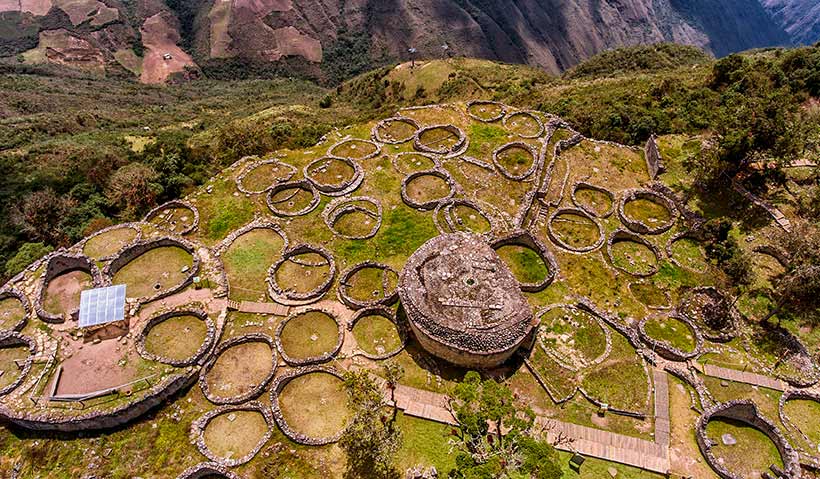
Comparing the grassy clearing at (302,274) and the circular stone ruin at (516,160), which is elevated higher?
the circular stone ruin at (516,160)

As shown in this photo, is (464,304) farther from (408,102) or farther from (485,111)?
(408,102)

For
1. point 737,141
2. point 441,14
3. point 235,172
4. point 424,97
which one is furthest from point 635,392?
point 441,14

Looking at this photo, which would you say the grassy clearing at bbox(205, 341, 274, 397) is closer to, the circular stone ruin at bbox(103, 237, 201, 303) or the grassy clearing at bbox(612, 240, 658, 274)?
the circular stone ruin at bbox(103, 237, 201, 303)

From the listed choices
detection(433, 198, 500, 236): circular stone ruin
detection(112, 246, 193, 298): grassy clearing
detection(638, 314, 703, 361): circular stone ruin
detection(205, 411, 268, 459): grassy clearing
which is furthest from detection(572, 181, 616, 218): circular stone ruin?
detection(112, 246, 193, 298): grassy clearing

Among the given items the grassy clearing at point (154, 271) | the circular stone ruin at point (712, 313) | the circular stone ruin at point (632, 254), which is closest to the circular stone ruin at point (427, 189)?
the circular stone ruin at point (632, 254)

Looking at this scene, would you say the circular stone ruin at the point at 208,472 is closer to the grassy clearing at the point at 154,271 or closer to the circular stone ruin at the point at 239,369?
the circular stone ruin at the point at 239,369

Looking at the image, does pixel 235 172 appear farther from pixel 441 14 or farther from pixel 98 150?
pixel 441 14
